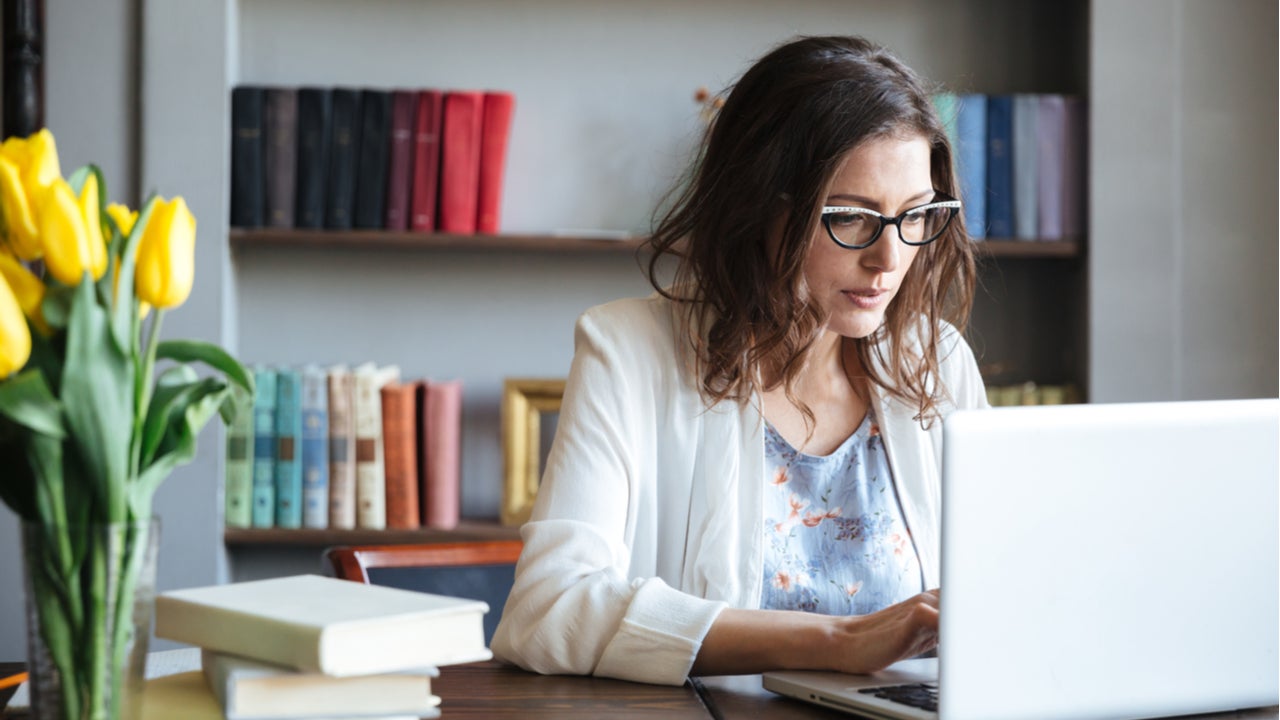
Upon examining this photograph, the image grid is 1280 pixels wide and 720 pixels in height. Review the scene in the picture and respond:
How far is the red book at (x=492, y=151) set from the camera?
262 cm

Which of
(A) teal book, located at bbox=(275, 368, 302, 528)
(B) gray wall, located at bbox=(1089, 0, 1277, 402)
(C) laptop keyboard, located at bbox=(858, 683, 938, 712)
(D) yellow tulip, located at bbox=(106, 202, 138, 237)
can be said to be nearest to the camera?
(D) yellow tulip, located at bbox=(106, 202, 138, 237)

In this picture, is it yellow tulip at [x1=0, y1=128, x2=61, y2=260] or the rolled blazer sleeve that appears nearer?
yellow tulip at [x1=0, y1=128, x2=61, y2=260]

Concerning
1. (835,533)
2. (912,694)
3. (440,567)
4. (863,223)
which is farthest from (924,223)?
(440,567)

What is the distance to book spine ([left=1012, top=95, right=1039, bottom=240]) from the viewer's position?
2.66 meters

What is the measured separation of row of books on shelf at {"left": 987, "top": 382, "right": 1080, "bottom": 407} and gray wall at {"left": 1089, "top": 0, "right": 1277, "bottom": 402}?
73 millimetres

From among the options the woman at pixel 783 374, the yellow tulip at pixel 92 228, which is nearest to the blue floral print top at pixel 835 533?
the woman at pixel 783 374

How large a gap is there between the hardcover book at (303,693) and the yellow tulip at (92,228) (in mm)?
281

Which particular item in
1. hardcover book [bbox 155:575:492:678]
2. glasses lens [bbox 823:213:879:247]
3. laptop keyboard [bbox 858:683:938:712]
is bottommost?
laptop keyboard [bbox 858:683:938:712]

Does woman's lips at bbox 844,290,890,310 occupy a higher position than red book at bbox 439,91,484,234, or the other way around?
red book at bbox 439,91,484,234

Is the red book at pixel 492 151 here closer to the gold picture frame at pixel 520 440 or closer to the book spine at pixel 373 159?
the book spine at pixel 373 159

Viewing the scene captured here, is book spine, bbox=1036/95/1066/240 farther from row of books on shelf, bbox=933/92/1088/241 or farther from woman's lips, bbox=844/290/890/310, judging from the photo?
woman's lips, bbox=844/290/890/310

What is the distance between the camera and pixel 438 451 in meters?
2.63

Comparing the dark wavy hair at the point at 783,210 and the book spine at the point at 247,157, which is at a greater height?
the book spine at the point at 247,157

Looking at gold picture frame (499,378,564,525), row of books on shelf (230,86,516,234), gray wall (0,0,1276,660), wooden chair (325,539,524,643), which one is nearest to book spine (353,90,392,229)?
row of books on shelf (230,86,516,234)
